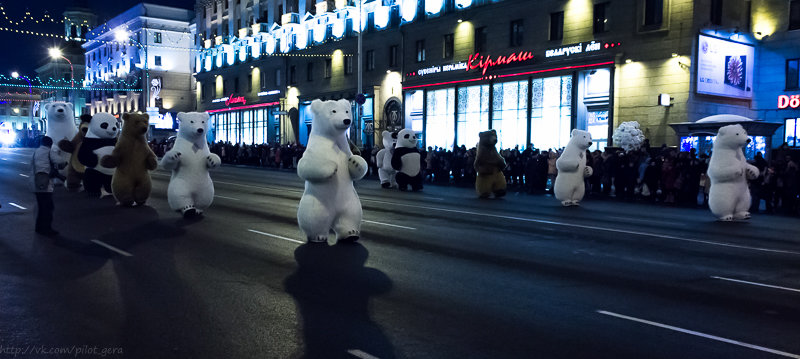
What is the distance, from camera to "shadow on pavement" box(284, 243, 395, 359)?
5.26 metres

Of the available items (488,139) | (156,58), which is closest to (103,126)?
(488,139)

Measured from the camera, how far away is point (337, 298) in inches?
266

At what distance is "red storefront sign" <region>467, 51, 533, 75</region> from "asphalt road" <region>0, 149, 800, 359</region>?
19049mm

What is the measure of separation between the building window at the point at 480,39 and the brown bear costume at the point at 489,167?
15.5 metres

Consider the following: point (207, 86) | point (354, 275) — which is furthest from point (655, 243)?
point (207, 86)

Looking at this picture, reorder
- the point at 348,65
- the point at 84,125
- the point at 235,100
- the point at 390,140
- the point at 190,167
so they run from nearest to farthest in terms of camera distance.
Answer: the point at 190,167 → the point at 84,125 → the point at 390,140 → the point at 348,65 → the point at 235,100

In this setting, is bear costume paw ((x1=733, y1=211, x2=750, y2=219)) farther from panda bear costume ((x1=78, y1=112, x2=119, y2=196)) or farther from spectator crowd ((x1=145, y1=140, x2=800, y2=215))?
panda bear costume ((x1=78, y1=112, x2=119, y2=196))

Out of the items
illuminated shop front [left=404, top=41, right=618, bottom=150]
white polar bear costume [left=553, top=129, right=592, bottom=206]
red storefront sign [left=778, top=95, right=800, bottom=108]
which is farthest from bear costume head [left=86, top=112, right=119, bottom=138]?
red storefront sign [left=778, top=95, right=800, bottom=108]

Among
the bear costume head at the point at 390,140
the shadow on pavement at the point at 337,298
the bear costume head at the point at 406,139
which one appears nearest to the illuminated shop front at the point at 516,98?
the bear costume head at the point at 390,140

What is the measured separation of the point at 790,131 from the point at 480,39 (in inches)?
580

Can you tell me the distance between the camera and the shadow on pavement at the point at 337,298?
17.3 feet

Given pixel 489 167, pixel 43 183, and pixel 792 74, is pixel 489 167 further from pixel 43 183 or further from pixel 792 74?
pixel 792 74

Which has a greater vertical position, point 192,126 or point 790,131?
point 790,131

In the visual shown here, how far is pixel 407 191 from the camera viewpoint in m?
21.8
